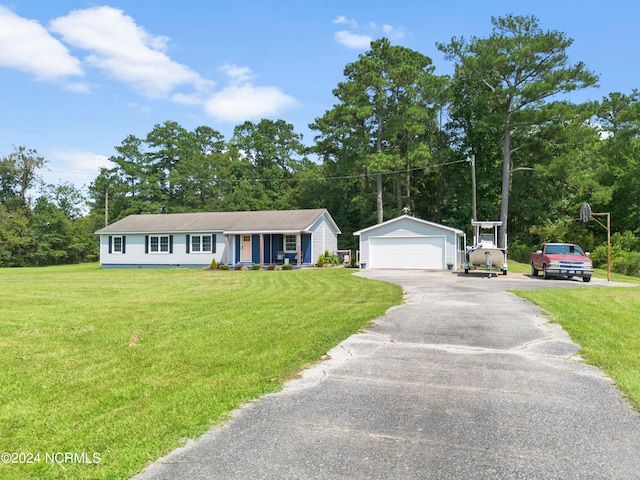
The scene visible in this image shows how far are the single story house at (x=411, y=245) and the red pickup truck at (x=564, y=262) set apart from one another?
20.0ft

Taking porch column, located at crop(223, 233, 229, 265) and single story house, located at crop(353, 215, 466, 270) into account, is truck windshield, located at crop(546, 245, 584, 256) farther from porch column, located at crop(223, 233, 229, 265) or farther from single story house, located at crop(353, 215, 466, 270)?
porch column, located at crop(223, 233, 229, 265)

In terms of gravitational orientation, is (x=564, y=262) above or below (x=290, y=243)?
below

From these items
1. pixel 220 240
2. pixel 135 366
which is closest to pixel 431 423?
pixel 135 366

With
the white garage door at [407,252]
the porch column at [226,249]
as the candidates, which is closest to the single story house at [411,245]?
the white garage door at [407,252]

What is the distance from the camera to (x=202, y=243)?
96.5ft

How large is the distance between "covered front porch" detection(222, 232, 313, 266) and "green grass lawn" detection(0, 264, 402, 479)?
1685cm

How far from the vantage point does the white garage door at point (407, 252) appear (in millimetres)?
25703

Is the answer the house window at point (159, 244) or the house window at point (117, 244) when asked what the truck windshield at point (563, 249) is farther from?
the house window at point (117, 244)

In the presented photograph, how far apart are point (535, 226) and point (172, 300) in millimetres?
30788

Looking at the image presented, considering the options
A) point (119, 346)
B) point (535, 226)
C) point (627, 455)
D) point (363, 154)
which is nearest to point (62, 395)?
point (119, 346)

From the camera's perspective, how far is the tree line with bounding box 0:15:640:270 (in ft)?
103

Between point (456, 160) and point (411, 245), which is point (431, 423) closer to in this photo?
point (411, 245)

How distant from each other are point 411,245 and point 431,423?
2287 centimetres

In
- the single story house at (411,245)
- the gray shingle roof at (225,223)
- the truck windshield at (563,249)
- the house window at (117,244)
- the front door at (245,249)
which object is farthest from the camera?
the house window at (117,244)
